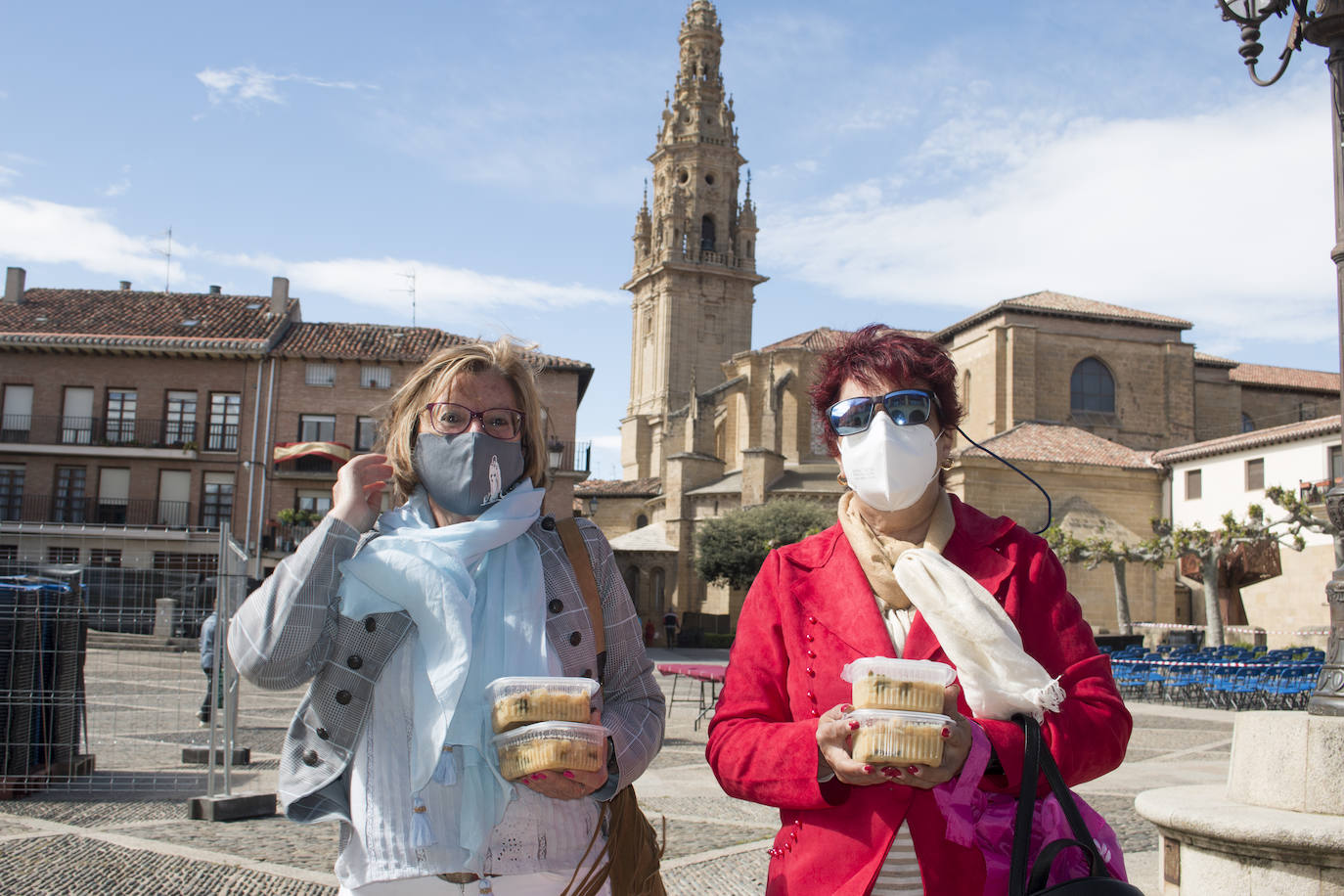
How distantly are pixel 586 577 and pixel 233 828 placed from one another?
533 cm

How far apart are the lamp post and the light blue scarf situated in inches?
136

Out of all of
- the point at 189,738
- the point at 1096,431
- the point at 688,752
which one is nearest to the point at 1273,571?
the point at 1096,431

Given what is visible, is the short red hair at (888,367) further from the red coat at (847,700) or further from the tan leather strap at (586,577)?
the tan leather strap at (586,577)

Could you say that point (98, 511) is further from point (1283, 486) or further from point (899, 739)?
point (899, 739)

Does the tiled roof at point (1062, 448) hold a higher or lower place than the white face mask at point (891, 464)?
higher

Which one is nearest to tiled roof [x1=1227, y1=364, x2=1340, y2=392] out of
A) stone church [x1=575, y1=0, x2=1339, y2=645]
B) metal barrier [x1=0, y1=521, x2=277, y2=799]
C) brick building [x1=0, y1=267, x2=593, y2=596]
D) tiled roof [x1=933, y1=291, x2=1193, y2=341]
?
stone church [x1=575, y1=0, x2=1339, y2=645]

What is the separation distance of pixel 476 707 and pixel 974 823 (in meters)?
1.03

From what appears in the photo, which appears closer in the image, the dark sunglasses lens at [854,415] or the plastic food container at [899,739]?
the plastic food container at [899,739]

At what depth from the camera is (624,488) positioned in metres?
59.6

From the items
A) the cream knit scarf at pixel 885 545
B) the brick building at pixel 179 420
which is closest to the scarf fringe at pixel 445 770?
the cream knit scarf at pixel 885 545

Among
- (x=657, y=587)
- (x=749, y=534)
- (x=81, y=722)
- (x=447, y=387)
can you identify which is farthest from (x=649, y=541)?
(x=447, y=387)

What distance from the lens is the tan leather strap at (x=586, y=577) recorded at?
2459 mm

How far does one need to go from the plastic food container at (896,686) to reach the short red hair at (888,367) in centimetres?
67

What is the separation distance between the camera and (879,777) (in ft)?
6.50
